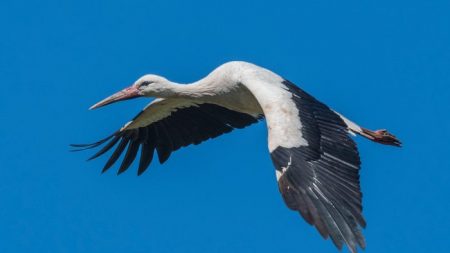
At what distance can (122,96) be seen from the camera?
12.6 meters

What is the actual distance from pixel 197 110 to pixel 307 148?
344cm

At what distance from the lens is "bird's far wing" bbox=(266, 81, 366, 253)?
909 cm

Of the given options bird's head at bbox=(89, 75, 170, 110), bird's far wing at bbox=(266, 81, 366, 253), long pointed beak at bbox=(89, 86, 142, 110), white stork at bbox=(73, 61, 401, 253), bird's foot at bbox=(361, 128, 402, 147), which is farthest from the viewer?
long pointed beak at bbox=(89, 86, 142, 110)

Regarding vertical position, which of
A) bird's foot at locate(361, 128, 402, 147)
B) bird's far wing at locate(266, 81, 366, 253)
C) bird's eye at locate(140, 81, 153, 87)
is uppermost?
bird's foot at locate(361, 128, 402, 147)

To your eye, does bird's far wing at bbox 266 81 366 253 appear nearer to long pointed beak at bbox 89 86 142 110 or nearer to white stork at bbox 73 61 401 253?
white stork at bbox 73 61 401 253

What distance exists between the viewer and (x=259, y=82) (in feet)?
36.9

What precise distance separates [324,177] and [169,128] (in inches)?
158

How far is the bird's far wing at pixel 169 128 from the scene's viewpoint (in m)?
13.1

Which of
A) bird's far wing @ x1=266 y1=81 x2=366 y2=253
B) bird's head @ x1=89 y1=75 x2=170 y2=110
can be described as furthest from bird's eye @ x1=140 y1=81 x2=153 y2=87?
bird's far wing @ x1=266 y1=81 x2=366 y2=253

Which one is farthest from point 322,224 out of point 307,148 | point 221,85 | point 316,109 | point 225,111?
point 225,111

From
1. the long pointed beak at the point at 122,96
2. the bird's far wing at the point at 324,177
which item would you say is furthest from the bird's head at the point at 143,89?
the bird's far wing at the point at 324,177

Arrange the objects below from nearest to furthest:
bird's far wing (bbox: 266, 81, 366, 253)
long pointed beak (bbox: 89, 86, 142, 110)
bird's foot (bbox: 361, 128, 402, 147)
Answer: bird's far wing (bbox: 266, 81, 366, 253), bird's foot (bbox: 361, 128, 402, 147), long pointed beak (bbox: 89, 86, 142, 110)

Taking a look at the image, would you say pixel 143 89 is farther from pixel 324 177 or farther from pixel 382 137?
pixel 324 177

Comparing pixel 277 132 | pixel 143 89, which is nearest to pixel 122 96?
pixel 143 89
